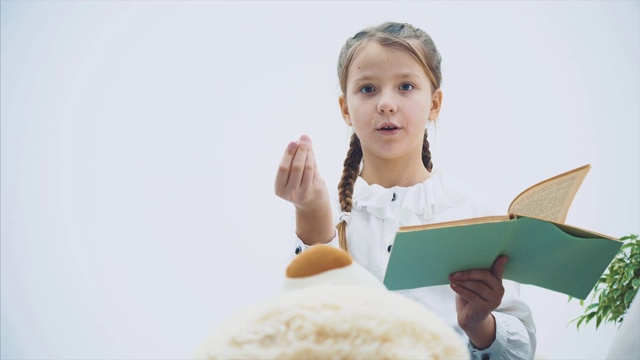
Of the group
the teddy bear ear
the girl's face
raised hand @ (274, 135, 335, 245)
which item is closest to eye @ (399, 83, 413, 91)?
the girl's face

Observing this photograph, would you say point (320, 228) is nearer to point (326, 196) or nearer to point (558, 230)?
point (326, 196)

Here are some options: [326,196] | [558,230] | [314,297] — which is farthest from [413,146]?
[314,297]

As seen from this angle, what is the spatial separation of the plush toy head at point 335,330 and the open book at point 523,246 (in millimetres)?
308

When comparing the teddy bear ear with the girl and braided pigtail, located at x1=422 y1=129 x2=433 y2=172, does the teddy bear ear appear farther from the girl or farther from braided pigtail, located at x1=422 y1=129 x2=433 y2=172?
braided pigtail, located at x1=422 y1=129 x2=433 y2=172

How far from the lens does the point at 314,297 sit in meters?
0.31

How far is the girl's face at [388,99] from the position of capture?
3.22 ft

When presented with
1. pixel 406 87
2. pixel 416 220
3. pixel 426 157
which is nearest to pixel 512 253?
pixel 416 220

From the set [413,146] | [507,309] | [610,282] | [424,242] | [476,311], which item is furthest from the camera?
[610,282]

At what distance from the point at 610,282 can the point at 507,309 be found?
727 mm

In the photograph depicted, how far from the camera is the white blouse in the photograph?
0.94 meters

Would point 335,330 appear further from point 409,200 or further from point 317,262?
point 409,200

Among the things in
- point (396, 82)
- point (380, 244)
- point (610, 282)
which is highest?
point (396, 82)

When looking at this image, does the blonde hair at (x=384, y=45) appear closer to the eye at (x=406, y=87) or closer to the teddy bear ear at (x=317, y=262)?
the eye at (x=406, y=87)

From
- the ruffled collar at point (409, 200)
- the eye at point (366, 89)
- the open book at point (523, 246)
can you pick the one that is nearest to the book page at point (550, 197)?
the open book at point (523, 246)
